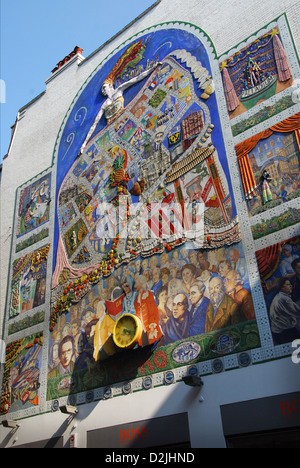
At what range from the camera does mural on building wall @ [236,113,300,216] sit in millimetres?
8594

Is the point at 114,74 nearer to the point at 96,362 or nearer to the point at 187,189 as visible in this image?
the point at 187,189

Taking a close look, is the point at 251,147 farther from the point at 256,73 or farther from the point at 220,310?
the point at 220,310

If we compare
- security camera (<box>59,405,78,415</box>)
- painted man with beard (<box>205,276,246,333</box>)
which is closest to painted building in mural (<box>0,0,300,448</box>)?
painted man with beard (<box>205,276,246,333</box>)

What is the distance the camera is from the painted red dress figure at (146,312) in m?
8.88

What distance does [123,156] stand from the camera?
11.8 meters

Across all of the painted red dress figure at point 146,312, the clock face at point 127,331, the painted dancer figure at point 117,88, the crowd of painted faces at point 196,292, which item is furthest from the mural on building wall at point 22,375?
the painted dancer figure at point 117,88

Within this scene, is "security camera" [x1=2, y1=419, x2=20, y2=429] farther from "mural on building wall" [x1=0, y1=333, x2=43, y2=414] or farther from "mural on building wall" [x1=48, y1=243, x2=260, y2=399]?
"mural on building wall" [x1=48, y1=243, x2=260, y2=399]

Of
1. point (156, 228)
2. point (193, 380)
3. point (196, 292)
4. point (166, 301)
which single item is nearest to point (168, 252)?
point (156, 228)

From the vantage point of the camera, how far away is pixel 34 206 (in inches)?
541

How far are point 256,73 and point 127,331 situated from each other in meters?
5.83

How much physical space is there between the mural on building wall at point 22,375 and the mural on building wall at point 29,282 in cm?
92

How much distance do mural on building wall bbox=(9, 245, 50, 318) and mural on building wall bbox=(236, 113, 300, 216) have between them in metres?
5.74

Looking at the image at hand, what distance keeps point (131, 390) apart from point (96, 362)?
110 cm
